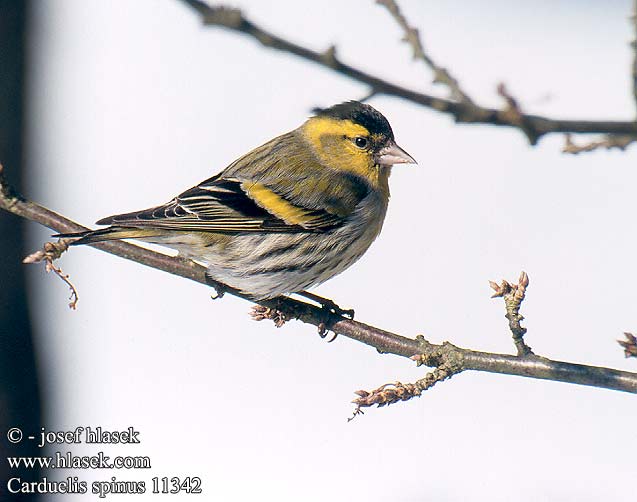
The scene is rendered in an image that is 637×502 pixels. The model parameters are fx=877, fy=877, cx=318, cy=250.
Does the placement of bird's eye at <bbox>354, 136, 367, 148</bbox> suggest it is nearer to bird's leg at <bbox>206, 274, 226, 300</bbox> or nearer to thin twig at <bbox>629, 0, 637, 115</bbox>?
bird's leg at <bbox>206, 274, 226, 300</bbox>

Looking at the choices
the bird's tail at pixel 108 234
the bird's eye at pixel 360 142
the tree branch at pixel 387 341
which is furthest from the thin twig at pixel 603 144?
the bird's eye at pixel 360 142

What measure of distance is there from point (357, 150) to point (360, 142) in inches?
1.9

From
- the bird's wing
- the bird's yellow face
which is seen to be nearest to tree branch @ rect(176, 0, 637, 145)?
the bird's wing

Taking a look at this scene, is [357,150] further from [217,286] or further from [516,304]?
[516,304]

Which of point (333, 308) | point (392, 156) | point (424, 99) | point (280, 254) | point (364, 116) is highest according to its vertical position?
point (364, 116)

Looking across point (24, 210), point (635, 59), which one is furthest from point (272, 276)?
point (635, 59)

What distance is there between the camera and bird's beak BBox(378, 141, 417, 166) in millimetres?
4633

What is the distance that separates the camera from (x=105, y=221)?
357cm

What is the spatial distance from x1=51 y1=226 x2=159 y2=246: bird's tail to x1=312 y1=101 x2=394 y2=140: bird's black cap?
1374 millimetres

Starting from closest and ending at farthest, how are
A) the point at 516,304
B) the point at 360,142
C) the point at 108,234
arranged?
the point at 516,304, the point at 108,234, the point at 360,142

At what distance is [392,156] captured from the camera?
4703 mm

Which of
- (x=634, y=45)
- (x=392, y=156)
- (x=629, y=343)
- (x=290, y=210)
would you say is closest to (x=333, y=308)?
(x=290, y=210)

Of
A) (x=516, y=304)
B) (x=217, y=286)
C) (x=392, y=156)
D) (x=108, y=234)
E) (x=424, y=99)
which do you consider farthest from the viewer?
(x=392, y=156)

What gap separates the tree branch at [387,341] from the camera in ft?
10.1
